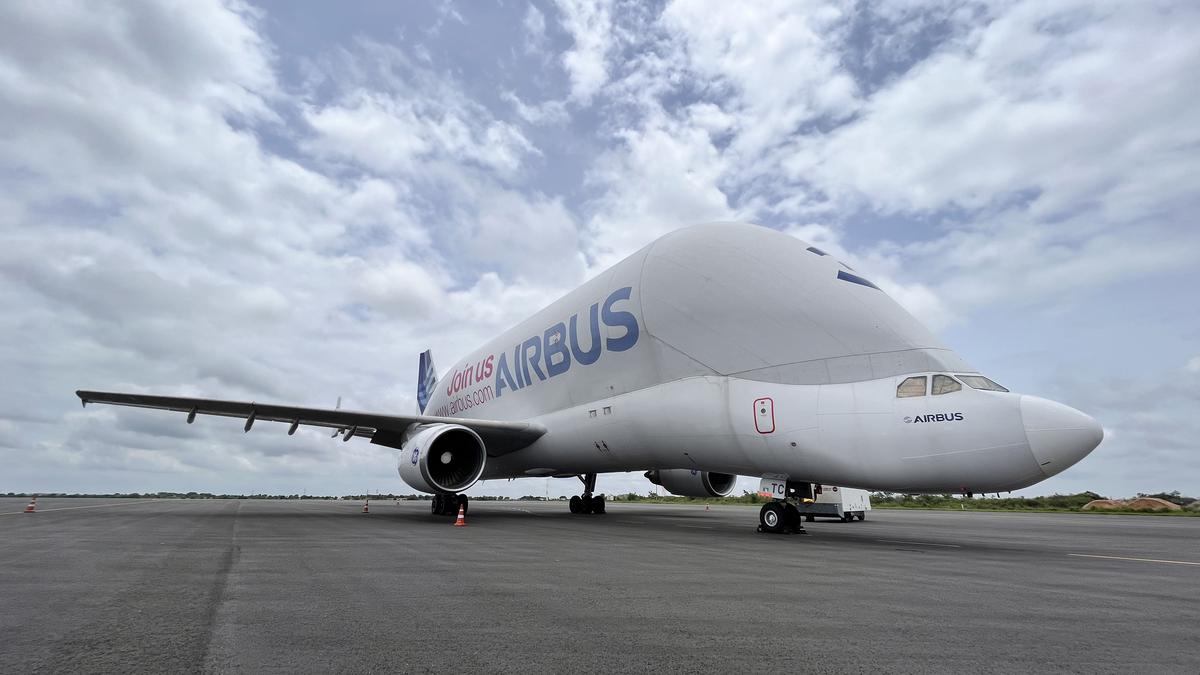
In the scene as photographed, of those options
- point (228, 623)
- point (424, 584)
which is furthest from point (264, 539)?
point (228, 623)

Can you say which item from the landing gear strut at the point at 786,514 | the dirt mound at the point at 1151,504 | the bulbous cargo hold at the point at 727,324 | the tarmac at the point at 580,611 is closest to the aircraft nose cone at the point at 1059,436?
the tarmac at the point at 580,611

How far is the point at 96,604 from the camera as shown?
4.56 m

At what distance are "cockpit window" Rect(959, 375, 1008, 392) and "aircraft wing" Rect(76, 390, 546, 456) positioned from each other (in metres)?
10.8

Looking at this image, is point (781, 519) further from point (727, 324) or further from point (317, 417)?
point (317, 417)

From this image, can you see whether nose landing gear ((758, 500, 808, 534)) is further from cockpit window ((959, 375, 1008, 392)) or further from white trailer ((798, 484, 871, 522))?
white trailer ((798, 484, 871, 522))

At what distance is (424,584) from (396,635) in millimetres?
2041

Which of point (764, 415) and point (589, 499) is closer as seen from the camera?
point (764, 415)

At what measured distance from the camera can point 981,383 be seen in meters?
10.0

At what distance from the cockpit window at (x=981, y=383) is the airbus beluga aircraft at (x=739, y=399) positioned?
0.10 feet

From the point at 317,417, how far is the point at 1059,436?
53.5 ft

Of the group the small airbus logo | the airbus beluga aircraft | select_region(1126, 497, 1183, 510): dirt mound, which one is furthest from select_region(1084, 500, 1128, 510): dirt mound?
the small airbus logo

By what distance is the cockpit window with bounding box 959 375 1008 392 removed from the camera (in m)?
9.85

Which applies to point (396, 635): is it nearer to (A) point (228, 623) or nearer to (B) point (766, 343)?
(A) point (228, 623)

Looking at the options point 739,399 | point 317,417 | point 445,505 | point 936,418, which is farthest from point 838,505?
point 317,417
